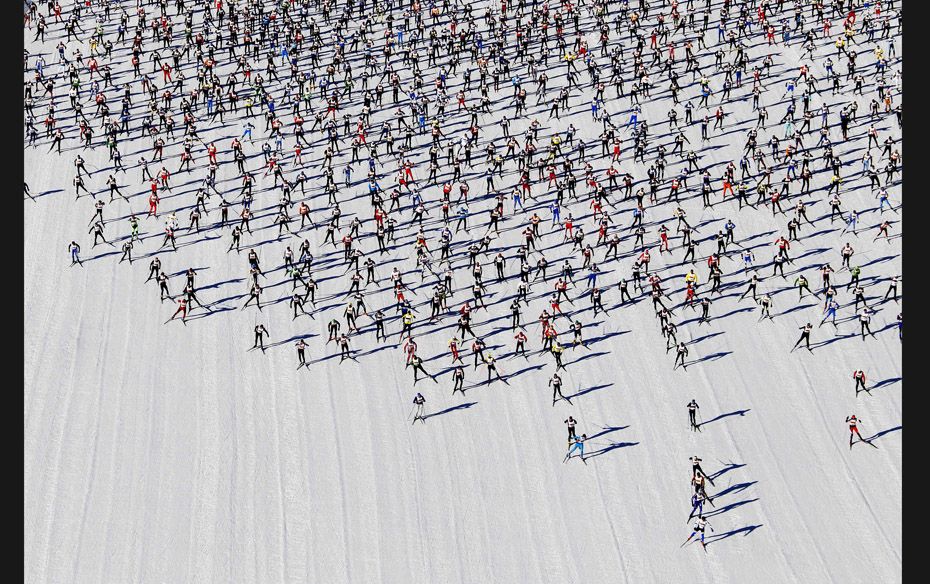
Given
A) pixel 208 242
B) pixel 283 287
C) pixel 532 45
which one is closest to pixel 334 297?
pixel 283 287

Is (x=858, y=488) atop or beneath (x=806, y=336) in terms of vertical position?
beneath

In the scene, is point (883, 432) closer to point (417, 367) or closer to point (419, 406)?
point (419, 406)

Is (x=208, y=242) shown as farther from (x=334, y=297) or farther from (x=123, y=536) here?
(x=123, y=536)

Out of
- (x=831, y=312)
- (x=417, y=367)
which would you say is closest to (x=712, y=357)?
(x=831, y=312)

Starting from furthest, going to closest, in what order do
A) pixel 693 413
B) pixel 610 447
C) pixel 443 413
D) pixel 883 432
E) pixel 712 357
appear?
pixel 712 357, pixel 443 413, pixel 693 413, pixel 883 432, pixel 610 447

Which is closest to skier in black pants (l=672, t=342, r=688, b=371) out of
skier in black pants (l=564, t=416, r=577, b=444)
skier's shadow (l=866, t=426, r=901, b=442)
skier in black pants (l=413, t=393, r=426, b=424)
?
skier in black pants (l=564, t=416, r=577, b=444)

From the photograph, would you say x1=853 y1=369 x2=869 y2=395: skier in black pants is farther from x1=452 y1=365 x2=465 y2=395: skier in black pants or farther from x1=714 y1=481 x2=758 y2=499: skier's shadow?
x1=452 y1=365 x2=465 y2=395: skier in black pants

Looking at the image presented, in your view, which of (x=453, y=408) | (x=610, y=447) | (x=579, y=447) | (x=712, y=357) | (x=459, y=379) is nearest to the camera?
(x=579, y=447)

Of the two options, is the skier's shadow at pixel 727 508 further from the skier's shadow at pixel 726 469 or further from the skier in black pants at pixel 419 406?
the skier in black pants at pixel 419 406

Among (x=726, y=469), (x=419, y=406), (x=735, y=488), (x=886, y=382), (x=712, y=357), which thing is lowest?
(x=735, y=488)
